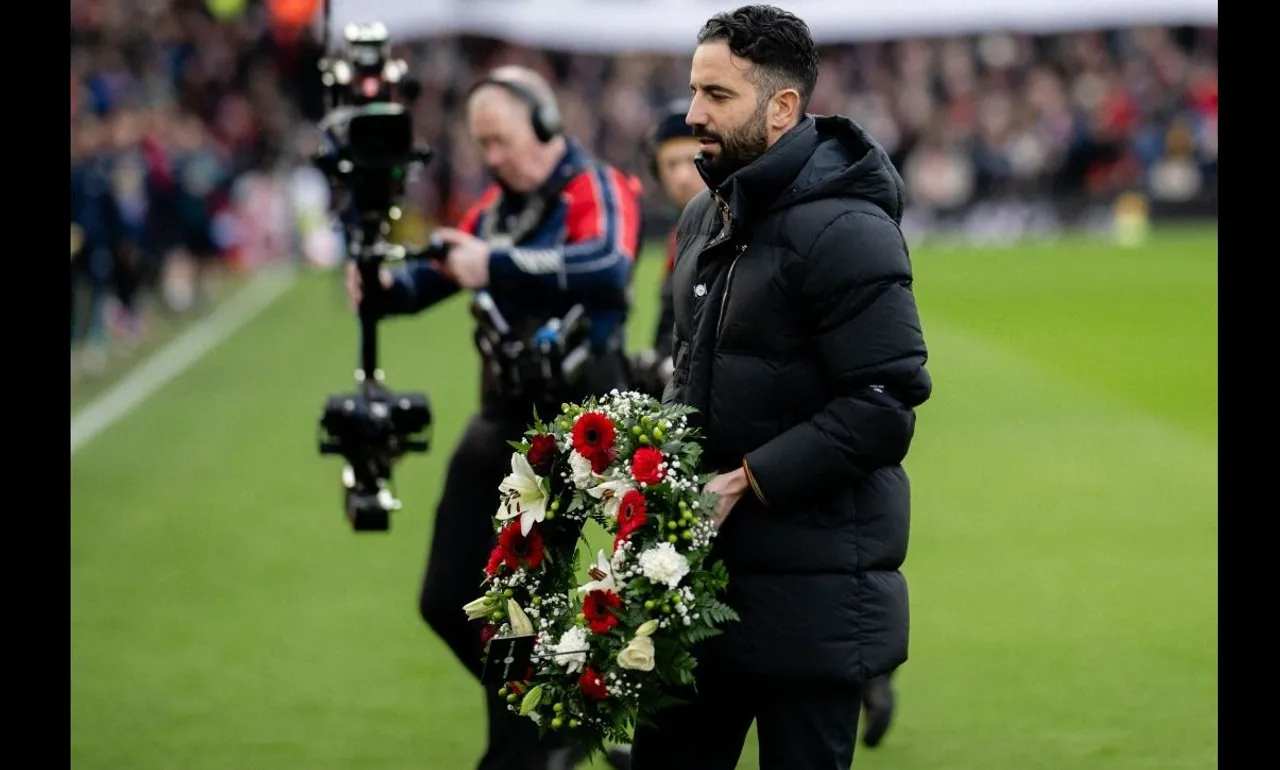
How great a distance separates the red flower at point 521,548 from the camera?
4.98 meters

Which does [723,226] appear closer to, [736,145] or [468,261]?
[736,145]

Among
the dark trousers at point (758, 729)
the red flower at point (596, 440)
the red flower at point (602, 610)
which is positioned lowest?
the dark trousers at point (758, 729)

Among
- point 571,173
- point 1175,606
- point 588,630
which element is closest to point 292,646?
point 571,173

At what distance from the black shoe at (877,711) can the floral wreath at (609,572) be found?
9.55 feet

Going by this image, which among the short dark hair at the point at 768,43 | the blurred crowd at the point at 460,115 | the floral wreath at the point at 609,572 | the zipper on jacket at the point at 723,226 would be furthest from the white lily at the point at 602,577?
the blurred crowd at the point at 460,115

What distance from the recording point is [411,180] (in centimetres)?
720

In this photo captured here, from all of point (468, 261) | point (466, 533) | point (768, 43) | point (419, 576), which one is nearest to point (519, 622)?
point (768, 43)

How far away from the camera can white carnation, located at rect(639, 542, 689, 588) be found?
4.67 m

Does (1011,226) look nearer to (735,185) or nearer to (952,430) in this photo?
(952,430)

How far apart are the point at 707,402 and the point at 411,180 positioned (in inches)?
100

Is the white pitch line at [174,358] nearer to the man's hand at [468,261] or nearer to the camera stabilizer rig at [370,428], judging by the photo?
the camera stabilizer rig at [370,428]

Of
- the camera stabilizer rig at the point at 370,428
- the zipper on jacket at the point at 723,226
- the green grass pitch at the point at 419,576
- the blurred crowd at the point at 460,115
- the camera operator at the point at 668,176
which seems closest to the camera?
the zipper on jacket at the point at 723,226

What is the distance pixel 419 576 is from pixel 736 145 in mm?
6291
